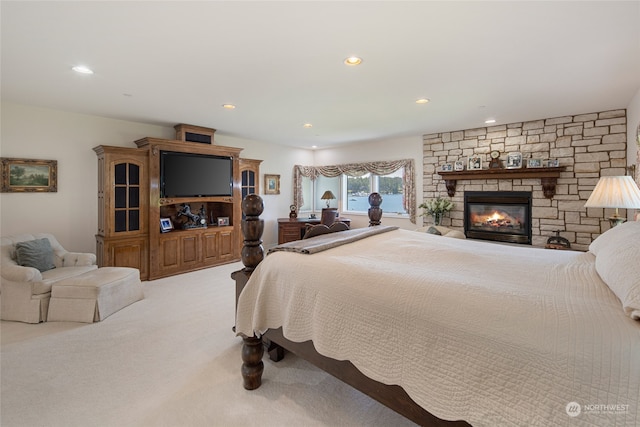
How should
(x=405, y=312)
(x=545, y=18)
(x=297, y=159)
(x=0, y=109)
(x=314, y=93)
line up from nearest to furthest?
(x=405, y=312), (x=545, y=18), (x=314, y=93), (x=0, y=109), (x=297, y=159)

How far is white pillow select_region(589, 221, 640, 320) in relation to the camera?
0.96 m

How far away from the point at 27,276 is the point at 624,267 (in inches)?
179

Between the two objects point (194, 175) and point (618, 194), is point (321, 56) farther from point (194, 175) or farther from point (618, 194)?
point (194, 175)

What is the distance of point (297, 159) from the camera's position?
7289 mm

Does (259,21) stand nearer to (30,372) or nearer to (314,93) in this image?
(314,93)

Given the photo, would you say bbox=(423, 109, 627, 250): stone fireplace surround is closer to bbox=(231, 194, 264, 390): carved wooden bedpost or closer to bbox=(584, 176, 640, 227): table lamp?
bbox=(584, 176, 640, 227): table lamp

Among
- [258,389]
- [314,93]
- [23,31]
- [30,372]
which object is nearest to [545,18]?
[314,93]

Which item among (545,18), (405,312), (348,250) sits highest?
(545,18)

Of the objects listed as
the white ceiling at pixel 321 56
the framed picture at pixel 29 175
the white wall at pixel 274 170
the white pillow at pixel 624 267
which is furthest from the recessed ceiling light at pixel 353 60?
the framed picture at pixel 29 175

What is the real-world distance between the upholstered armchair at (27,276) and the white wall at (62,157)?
60 centimetres

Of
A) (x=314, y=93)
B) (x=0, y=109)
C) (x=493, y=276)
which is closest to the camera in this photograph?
(x=493, y=276)

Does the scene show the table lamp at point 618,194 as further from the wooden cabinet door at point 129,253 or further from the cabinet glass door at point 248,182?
the wooden cabinet door at point 129,253

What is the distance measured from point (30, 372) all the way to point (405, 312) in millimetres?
2753

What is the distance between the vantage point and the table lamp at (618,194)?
2.68 metres
